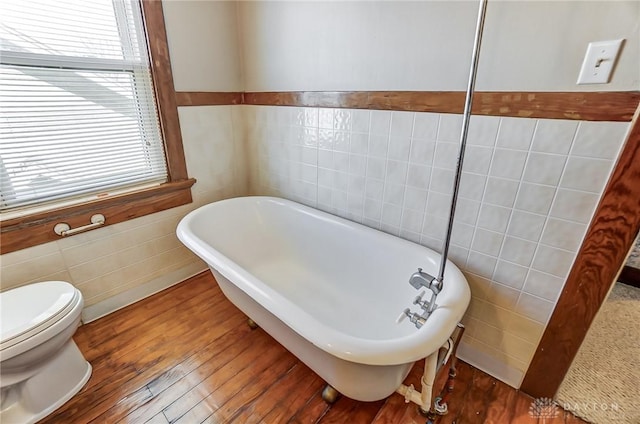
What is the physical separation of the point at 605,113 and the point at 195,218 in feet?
5.99

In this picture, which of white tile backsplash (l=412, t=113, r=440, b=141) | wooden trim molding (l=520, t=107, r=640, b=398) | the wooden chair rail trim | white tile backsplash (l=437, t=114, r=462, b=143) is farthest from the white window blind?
wooden trim molding (l=520, t=107, r=640, b=398)

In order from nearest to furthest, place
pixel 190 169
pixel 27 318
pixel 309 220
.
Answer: pixel 27 318 → pixel 309 220 → pixel 190 169

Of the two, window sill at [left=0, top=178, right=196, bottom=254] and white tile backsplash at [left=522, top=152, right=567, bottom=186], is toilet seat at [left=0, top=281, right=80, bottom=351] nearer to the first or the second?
window sill at [left=0, top=178, right=196, bottom=254]

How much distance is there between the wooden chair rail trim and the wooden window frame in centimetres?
13

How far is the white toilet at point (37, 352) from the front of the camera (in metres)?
1.07

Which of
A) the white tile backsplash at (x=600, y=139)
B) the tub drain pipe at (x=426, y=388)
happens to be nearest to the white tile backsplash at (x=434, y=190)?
the white tile backsplash at (x=600, y=139)

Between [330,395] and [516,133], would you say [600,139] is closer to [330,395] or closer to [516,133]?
[516,133]

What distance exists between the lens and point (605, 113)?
3.02 ft

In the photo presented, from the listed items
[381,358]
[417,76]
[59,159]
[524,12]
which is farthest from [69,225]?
[524,12]

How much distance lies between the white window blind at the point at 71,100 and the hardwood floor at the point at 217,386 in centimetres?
84

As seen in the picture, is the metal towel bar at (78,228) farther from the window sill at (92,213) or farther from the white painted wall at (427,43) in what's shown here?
the white painted wall at (427,43)

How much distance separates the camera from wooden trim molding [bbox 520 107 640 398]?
0.91 meters

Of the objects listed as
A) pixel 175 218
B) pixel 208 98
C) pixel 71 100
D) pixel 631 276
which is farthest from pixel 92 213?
pixel 631 276

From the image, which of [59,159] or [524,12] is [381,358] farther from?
[59,159]
